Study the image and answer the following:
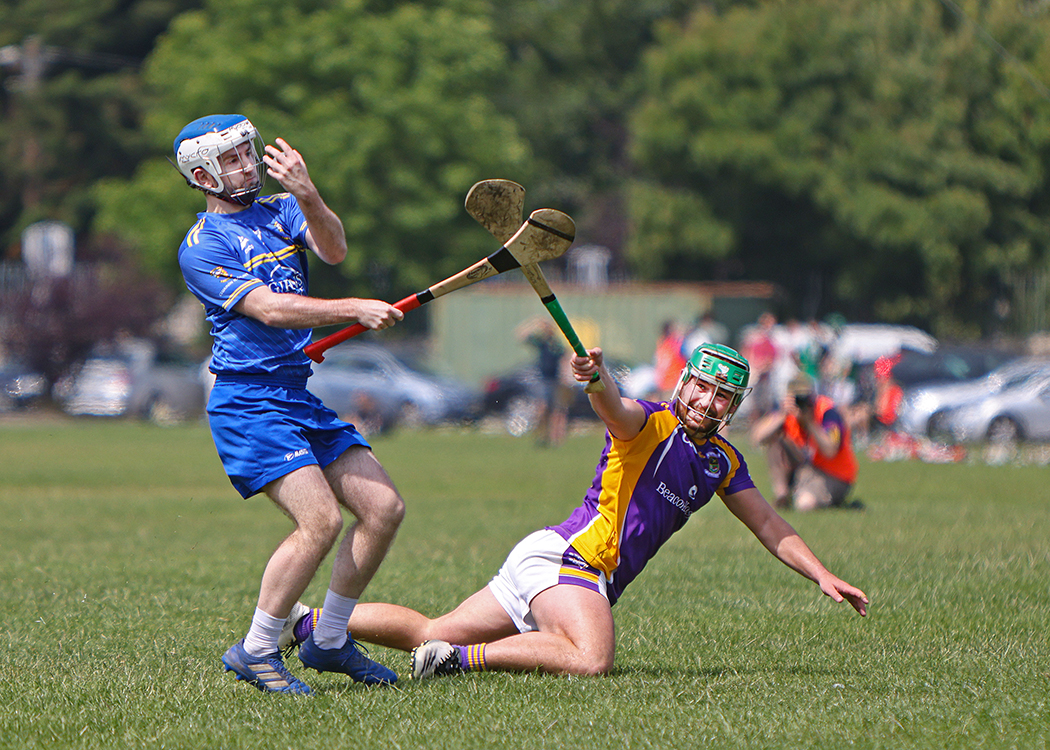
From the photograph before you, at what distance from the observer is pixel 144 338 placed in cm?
3750

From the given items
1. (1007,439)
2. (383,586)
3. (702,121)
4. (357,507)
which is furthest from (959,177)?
(357,507)

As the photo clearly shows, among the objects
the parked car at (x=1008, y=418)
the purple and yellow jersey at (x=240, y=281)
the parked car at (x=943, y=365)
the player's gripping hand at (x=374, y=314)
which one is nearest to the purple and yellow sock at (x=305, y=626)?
the purple and yellow jersey at (x=240, y=281)

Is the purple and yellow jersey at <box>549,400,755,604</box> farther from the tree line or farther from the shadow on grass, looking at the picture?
the tree line

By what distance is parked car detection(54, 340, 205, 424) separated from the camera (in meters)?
30.8

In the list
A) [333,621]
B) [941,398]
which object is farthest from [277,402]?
[941,398]

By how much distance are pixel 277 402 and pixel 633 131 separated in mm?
39951

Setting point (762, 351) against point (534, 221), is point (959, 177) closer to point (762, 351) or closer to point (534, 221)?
point (762, 351)

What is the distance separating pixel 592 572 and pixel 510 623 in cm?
44

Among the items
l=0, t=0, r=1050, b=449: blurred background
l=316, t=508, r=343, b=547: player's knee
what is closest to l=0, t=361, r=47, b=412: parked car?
l=0, t=0, r=1050, b=449: blurred background

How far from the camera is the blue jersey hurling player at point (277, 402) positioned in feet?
17.4

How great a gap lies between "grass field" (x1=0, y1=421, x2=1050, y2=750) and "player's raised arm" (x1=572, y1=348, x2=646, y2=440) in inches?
40.7

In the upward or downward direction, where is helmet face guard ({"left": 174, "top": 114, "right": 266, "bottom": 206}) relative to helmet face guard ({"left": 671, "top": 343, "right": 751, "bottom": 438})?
upward

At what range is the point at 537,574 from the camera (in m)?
5.80

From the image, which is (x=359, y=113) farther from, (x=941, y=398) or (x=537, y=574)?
(x=537, y=574)
